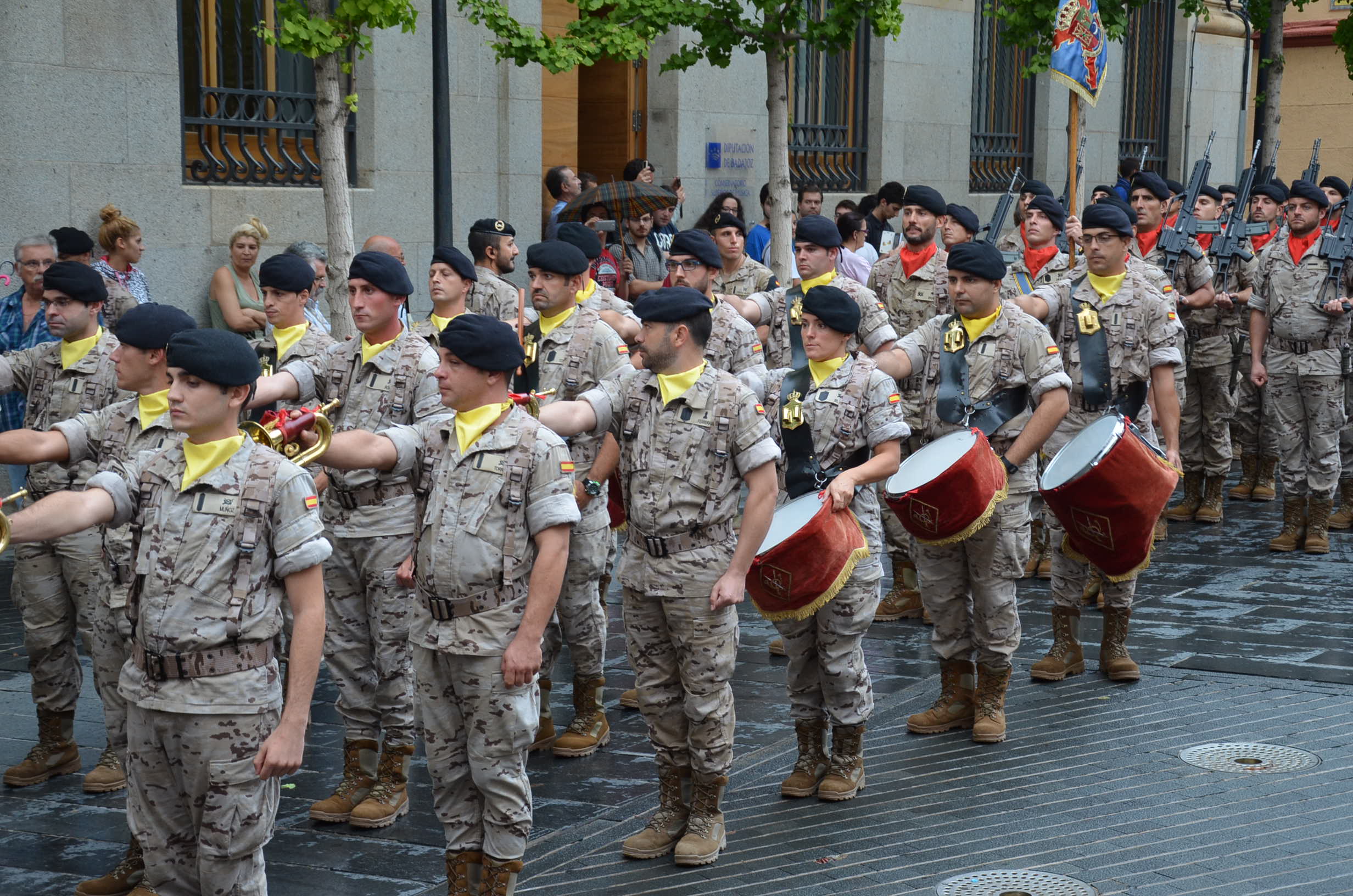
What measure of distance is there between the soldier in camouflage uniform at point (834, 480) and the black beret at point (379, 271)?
1685 mm

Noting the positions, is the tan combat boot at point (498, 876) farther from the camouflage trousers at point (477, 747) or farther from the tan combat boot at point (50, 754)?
the tan combat boot at point (50, 754)

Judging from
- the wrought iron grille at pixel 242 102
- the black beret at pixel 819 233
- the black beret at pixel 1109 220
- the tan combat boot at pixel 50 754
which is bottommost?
the tan combat boot at pixel 50 754

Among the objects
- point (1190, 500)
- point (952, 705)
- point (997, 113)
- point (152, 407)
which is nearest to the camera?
point (152, 407)

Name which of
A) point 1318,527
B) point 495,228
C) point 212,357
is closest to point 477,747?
point 212,357

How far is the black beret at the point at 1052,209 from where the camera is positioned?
1155 cm

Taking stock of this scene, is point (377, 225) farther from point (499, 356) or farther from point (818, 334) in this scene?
point (499, 356)

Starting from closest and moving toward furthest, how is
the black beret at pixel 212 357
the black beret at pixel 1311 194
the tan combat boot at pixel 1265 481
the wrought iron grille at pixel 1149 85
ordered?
the black beret at pixel 212 357 < the black beret at pixel 1311 194 < the tan combat boot at pixel 1265 481 < the wrought iron grille at pixel 1149 85

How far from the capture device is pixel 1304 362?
12.1 metres

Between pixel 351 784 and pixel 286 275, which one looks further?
pixel 286 275

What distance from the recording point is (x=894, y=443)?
677cm

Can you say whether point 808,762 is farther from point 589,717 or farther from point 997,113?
point 997,113

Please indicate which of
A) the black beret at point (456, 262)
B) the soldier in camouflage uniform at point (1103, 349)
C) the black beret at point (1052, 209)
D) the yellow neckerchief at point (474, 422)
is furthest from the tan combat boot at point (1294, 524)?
the yellow neckerchief at point (474, 422)

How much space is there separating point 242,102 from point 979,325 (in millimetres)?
7198

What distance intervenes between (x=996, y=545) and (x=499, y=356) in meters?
3.02
